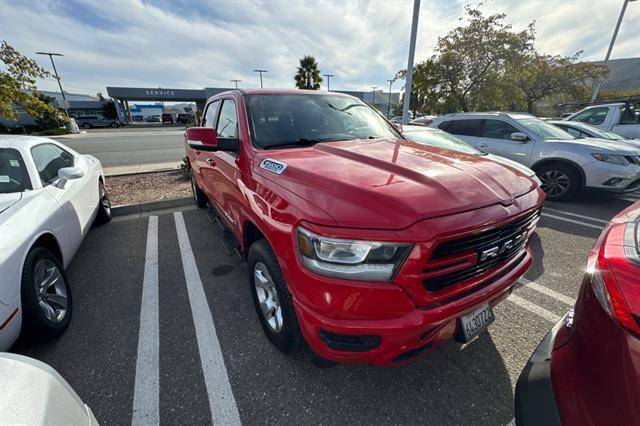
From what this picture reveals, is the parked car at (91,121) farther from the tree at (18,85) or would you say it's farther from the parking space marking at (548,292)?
the parking space marking at (548,292)

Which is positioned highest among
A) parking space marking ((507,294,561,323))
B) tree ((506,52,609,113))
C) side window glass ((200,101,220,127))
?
tree ((506,52,609,113))

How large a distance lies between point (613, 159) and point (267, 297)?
6623mm

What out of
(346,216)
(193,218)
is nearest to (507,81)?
(193,218)

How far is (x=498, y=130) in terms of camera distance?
6.29 metres

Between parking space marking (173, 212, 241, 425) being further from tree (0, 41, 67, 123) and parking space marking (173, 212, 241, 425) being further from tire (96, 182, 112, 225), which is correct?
tree (0, 41, 67, 123)

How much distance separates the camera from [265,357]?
215 cm

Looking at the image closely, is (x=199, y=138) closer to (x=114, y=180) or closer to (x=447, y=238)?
(x=447, y=238)

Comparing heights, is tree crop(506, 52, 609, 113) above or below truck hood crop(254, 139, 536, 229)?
above

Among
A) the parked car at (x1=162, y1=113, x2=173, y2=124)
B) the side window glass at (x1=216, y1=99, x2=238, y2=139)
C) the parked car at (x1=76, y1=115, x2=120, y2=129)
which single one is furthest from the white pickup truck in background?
the parked car at (x1=162, y1=113, x2=173, y2=124)

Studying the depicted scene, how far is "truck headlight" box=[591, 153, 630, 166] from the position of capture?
5.08m

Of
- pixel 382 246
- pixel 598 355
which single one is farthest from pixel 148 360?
pixel 598 355

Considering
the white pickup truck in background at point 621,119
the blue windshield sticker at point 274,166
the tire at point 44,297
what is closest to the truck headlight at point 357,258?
the blue windshield sticker at point 274,166

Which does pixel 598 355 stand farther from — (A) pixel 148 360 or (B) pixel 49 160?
(B) pixel 49 160

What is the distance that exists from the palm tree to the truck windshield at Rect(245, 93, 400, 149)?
30.4 metres
